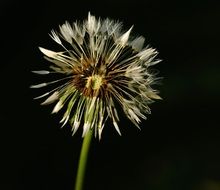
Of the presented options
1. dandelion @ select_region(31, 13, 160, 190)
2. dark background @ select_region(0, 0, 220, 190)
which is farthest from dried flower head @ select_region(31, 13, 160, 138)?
dark background @ select_region(0, 0, 220, 190)

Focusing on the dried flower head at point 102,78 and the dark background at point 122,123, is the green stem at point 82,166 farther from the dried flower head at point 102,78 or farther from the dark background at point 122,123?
the dark background at point 122,123

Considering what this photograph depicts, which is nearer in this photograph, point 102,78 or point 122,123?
point 102,78

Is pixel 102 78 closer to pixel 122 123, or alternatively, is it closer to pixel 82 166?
pixel 82 166

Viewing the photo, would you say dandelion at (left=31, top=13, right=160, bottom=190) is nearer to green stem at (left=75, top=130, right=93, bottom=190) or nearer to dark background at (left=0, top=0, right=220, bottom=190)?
green stem at (left=75, top=130, right=93, bottom=190)

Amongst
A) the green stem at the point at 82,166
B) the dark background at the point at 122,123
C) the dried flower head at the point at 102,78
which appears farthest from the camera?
the dark background at the point at 122,123

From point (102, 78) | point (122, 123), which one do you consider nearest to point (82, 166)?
point (102, 78)

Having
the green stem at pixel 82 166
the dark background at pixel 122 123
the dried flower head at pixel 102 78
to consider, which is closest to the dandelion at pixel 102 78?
the dried flower head at pixel 102 78

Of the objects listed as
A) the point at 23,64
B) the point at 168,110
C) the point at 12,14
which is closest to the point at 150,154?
the point at 168,110

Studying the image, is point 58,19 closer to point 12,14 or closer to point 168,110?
point 12,14
